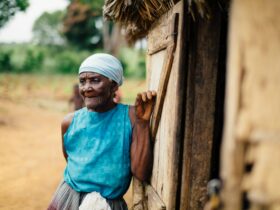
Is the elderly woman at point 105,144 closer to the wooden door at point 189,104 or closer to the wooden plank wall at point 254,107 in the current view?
the wooden door at point 189,104

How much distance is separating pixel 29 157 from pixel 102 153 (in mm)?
5315

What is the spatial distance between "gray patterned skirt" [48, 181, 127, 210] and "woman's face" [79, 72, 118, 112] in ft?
2.29

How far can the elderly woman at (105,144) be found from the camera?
2688 mm

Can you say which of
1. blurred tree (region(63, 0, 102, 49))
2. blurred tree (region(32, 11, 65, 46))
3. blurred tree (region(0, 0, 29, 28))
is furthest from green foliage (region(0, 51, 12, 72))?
blurred tree (region(32, 11, 65, 46))

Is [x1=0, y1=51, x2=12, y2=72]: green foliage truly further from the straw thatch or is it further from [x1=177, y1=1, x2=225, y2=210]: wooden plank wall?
Result: [x1=177, y1=1, x2=225, y2=210]: wooden plank wall

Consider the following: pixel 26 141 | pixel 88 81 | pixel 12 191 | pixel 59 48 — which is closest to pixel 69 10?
pixel 59 48

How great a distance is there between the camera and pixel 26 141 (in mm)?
9016

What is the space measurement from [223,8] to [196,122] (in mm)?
740

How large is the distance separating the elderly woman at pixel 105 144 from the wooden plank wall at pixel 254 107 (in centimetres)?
149

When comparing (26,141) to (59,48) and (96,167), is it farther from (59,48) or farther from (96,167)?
(59,48)

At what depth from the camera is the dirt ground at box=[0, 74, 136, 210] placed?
17.0ft

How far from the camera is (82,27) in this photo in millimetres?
29516

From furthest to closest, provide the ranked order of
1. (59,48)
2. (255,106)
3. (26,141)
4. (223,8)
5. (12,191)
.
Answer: (59,48), (26,141), (12,191), (223,8), (255,106)

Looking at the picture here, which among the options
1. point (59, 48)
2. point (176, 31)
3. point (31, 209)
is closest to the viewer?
point (176, 31)
